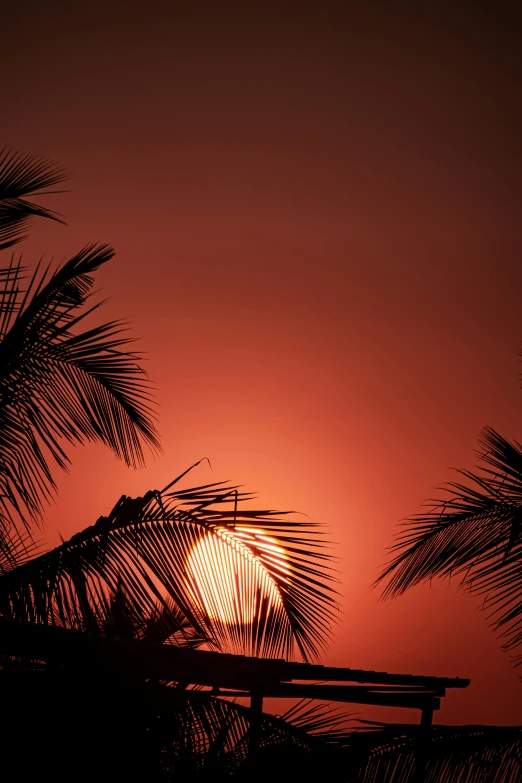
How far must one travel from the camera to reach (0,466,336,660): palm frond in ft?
12.0

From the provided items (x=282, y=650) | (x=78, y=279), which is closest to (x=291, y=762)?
(x=282, y=650)

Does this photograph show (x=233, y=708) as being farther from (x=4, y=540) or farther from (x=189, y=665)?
(x=4, y=540)

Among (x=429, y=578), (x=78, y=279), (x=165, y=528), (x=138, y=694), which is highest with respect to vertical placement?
(x=78, y=279)

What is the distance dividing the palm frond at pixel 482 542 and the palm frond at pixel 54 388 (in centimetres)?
200

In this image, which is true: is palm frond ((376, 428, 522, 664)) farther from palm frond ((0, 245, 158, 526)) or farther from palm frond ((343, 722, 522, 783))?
palm frond ((0, 245, 158, 526))

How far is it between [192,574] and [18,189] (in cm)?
319

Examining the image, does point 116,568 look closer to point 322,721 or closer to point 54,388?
point 322,721

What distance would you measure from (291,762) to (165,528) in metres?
1.36

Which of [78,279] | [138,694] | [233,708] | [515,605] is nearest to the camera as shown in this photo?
[138,694]

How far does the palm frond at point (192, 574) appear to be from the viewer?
3656mm

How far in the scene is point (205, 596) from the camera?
148 inches

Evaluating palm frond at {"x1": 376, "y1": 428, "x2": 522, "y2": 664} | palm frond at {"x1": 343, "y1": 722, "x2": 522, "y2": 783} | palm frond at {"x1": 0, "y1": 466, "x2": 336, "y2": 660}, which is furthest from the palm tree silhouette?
palm frond at {"x1": 376, "y1": 428, "x2": 522, "y2": 664}

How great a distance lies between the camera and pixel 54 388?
15.3ft

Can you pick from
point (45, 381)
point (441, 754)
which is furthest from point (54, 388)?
point (441, 754)
